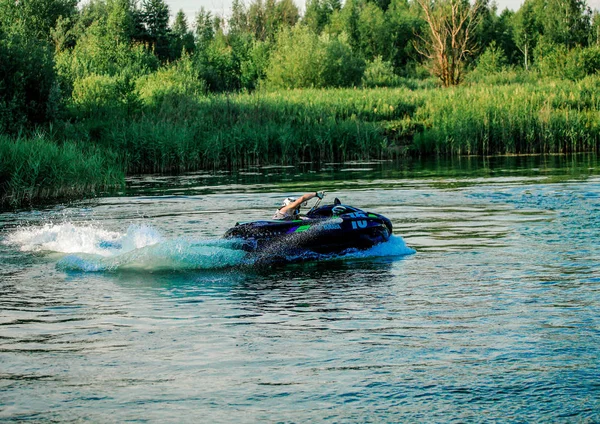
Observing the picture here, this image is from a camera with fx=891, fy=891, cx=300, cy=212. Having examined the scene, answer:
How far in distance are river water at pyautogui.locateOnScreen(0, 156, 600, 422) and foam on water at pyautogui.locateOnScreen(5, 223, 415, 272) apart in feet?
0.08

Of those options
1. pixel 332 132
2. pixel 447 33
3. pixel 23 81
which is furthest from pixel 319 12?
pixel 23 81

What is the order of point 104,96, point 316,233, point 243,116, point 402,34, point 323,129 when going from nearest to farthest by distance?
point 316,233, point 323,129, point 243,116, point 104,96, point 402,34

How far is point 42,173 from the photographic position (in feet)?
76.9

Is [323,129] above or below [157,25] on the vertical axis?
below

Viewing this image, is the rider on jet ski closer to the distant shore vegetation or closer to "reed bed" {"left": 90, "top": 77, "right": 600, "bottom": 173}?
the distant shore vegetation

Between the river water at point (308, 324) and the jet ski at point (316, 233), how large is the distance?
25 cm

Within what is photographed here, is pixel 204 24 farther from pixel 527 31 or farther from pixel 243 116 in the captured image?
pixel 243 116

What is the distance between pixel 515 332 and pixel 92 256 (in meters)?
7.07

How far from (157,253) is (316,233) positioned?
2.37 m

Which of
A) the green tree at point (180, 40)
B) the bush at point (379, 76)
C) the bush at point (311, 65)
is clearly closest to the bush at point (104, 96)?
the bush at point (311, 65)

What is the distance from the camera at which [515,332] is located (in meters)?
8.75

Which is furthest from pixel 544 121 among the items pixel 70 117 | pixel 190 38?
pixel 190 38

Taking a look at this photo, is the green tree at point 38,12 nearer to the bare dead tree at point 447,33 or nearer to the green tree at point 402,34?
the bare dead tree at point 447,33

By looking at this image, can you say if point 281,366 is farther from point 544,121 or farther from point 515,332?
point 544,121
